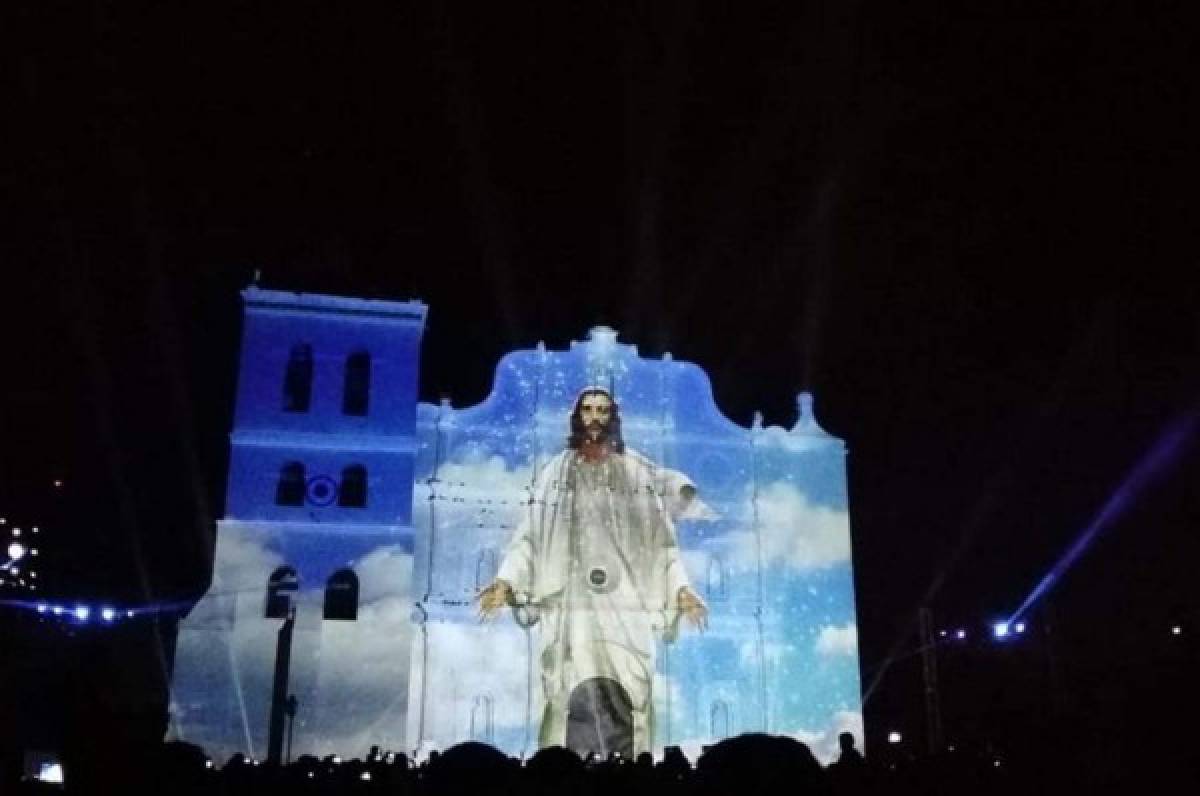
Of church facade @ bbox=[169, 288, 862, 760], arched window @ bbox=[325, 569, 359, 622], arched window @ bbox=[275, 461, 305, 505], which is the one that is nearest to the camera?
church facade @ bbox=[169, 288, 862, 760]

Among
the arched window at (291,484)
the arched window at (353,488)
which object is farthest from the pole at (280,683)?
the arched window at (353,488)

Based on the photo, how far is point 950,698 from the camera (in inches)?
1497

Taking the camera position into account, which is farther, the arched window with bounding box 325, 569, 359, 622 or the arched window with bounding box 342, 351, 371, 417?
the arched window with bounding box 342, 351, 371, 417

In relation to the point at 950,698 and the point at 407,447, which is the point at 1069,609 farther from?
the point at 407,447

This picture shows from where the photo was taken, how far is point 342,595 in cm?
2595

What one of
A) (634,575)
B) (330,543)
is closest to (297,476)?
(330,543)

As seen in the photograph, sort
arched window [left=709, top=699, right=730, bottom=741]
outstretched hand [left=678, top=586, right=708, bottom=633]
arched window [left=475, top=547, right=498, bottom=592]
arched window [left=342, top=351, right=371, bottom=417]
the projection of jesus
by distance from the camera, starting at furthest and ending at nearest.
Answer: arched window [left=342, top=351, right=371, bottom=417]
outstretched hand [left=678, top=586, right=708, bottom=633]
arched window [left=709, top=699, right=730, bottom=741]
arched window [left=475, top=547, right=498, bottom=592]
the projection of jesus

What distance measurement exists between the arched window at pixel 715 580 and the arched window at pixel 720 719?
230 cm

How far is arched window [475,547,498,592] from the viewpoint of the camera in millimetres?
26422

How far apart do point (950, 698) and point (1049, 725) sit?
28371 millimetres

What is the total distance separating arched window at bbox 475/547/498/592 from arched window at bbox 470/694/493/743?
231 centimetres

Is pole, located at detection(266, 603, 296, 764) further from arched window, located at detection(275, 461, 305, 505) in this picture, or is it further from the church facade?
arched window, located at detection(275, 461, 305, 505)

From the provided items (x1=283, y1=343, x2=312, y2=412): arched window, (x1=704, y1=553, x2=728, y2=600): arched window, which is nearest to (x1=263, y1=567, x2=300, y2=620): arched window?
(x1=283, y1=343, x2=312, y2=412): arched window

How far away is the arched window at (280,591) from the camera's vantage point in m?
25.5
